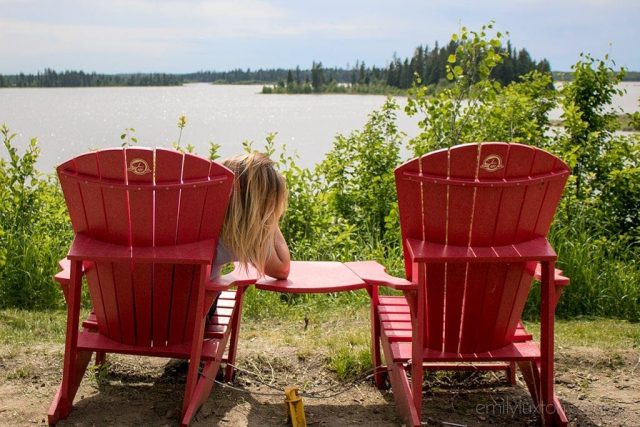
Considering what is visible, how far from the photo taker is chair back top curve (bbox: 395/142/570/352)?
10.8 feet

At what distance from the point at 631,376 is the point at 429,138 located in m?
3.13

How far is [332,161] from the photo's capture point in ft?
24.7

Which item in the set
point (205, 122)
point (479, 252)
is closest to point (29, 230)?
point (205, 122)

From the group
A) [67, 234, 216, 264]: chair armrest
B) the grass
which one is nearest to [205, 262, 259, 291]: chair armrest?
[67, 234, 216, 264]: chair armrest

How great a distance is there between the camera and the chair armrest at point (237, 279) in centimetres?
326

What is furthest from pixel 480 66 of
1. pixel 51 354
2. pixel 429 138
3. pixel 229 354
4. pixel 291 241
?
pixel 51 354

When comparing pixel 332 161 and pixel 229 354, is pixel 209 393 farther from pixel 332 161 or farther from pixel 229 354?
pixel 332 161

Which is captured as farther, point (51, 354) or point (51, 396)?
point (51, 354)

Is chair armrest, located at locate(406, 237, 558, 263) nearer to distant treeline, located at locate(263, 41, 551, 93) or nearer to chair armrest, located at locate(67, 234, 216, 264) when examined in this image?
chair armrest, located at locate(67, 234, 216, 264)

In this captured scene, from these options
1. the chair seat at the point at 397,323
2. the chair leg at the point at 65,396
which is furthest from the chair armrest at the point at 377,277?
the chair leg at the point at 65,396

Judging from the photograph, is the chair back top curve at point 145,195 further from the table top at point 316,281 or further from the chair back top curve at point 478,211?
the chair back top curve at point 478,211

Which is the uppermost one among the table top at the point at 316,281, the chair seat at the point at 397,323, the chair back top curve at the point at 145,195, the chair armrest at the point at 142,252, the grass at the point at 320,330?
the chair back top curve at the point at 145,195

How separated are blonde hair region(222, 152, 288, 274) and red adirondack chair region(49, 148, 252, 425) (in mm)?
188

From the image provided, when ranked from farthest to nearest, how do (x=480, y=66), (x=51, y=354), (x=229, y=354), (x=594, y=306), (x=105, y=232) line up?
(x=480, y=66), (x=594, y=306), (x=51, y=354), (x=229, y=354), (x=105, y=232)
